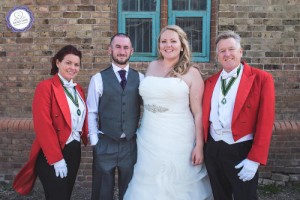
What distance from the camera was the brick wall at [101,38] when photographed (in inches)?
192

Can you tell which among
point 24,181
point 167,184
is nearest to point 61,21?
point 24,181

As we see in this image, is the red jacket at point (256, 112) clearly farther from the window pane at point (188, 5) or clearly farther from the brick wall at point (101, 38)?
the window pane at point (188, 5)

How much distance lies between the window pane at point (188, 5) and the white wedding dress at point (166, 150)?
1939 mm

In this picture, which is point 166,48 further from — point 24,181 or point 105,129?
point 24,181

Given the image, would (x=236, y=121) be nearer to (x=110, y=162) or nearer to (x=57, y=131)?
(x=110, y=162)

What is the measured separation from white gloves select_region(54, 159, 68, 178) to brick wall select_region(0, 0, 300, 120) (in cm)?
199

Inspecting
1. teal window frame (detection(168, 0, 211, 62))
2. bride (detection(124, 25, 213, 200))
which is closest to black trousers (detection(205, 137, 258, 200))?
bride (detection(124, 25, 213, 200))

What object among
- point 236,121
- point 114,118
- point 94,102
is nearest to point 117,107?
Answer: point 114,118

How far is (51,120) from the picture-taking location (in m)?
3.13

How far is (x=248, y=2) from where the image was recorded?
16.0 feet

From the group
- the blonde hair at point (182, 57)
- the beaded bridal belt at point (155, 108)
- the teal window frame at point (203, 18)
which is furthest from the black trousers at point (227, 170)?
the teal window frame at point (203, 18)

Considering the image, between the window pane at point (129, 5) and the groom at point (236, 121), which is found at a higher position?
the window pane at point (129, 5)

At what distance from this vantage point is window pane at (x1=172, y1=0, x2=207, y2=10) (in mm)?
5051

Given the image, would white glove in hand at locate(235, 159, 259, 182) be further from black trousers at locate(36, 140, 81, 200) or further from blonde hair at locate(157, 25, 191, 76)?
black trousers at locate(36, 140, 81, 200)
